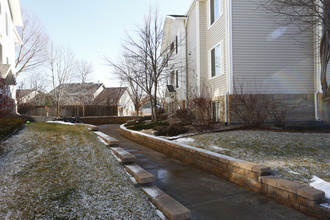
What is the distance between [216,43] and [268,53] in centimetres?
257

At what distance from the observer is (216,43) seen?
12055mm

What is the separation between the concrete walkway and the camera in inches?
140

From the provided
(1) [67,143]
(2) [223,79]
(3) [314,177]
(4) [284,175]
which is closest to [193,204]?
(4) [284,175]

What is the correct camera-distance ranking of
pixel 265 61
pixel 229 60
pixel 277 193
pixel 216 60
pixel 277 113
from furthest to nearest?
1. pixel 216 60
2. pixel 265 61
3. pixel 229 60
4. pixel 277 113
5. pixel 277 193

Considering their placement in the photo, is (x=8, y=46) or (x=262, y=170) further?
(x=8, y=46)

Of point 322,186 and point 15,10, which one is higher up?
point 15,10

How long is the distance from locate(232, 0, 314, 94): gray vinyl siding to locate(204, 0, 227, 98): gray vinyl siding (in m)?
0.69

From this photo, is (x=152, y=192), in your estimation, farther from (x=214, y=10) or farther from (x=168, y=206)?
(x=214, y=10)

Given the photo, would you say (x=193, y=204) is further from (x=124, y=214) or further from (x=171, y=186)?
(x=124, y=214)

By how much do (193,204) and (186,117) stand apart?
6.74 metres

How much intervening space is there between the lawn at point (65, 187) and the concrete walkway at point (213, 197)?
31.7 inches

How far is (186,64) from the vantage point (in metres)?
16.0

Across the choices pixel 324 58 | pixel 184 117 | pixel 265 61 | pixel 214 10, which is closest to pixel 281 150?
pixel 184 117

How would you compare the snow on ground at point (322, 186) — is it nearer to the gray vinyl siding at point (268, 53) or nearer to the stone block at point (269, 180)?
the stone block at point (269, 180)
